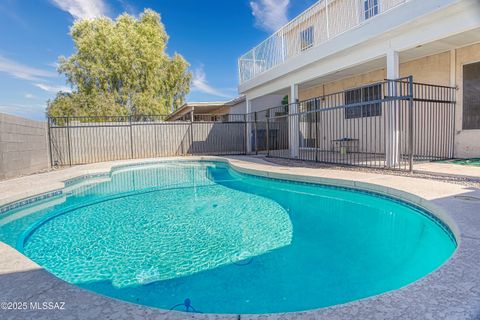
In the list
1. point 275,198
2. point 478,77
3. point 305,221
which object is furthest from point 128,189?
point 478,77

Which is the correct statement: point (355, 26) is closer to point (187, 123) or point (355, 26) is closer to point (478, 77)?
point (478, 77)

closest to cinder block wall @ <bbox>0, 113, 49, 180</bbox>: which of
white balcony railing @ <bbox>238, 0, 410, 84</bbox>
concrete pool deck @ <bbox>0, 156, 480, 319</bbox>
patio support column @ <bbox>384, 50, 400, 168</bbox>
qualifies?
concrete pool deck @ <bbox>0, 156, 480, 319</bbox>

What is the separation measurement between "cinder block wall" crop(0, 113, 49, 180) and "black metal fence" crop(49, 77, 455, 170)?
151 cm

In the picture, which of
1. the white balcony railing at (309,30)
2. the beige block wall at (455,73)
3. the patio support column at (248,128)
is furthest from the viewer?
the patio support column at (248,128)

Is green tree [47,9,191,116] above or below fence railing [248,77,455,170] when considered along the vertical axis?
above

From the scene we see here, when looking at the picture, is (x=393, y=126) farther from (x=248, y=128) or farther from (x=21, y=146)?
(x=21, y=146)

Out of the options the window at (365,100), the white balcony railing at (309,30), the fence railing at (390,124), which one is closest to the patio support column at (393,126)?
the fence railing at (390,124)

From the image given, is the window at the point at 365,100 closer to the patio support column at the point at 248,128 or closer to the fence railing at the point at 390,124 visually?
Answer: the fence railing at the point at 390,124

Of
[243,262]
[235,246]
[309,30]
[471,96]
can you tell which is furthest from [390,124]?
[309,30]

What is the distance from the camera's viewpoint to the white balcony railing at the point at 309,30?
8.12 m

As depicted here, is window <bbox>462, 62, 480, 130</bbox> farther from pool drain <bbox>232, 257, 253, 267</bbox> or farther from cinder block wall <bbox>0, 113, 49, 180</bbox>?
cinder block wall <bbox>0, 113, 49, 180</bbox>

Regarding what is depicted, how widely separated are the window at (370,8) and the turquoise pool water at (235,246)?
6.27 m

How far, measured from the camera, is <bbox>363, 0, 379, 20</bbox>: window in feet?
28.7

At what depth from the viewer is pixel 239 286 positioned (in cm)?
247
